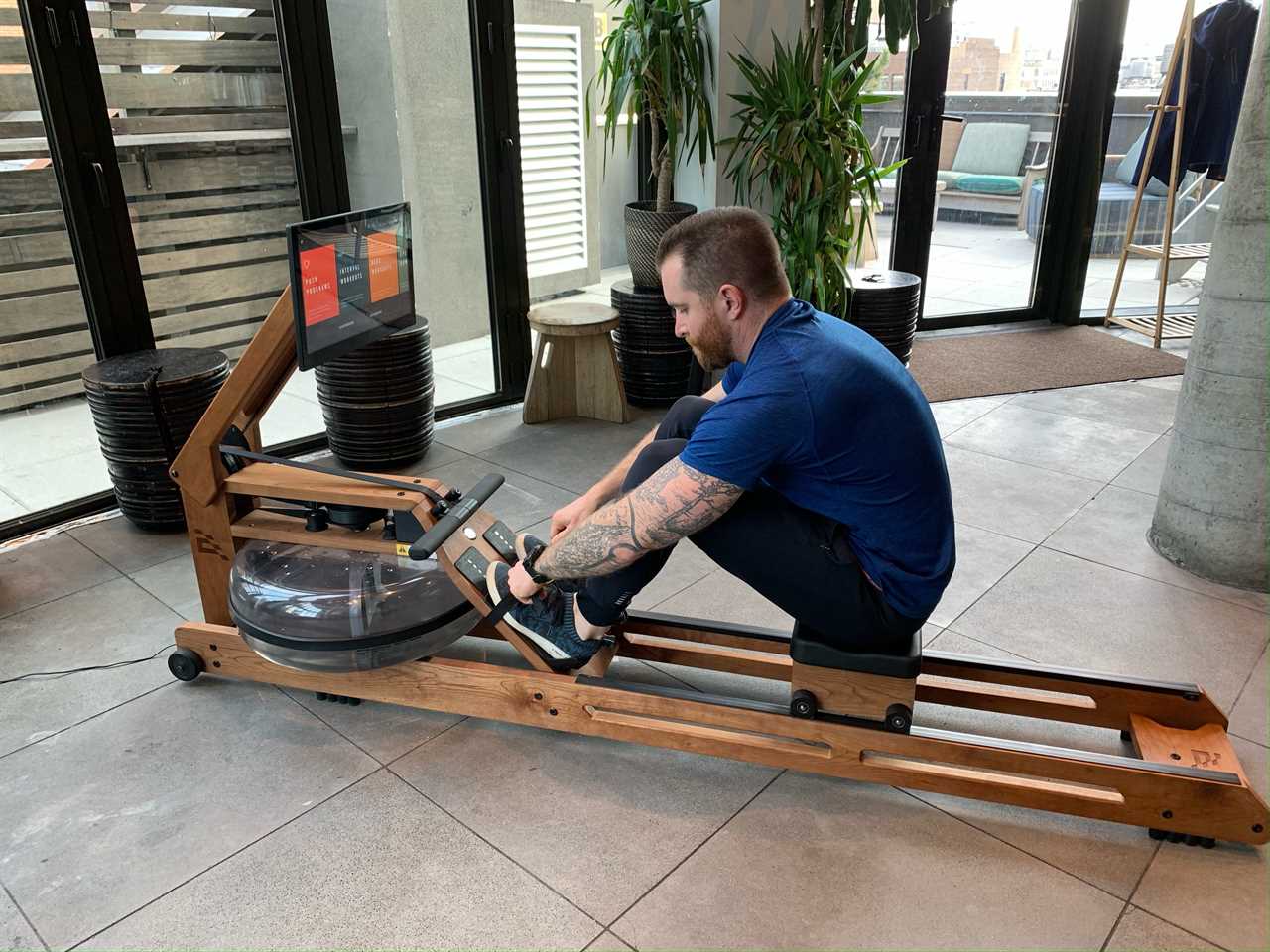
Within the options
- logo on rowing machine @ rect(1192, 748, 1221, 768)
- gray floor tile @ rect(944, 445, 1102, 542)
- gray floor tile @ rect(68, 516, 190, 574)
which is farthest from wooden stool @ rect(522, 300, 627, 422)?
logo on rowing machine @ rect(1192, 748, 1221, 768)

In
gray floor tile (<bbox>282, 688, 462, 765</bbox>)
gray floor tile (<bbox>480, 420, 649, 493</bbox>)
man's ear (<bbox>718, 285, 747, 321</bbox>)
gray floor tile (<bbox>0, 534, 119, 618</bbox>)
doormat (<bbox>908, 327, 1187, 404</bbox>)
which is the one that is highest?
man's ear (<bbox>718, 285, 747, 321</bbox>)

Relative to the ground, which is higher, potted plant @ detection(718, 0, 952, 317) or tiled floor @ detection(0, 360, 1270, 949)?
potted plant @ detection(718, 0, 952, 317)

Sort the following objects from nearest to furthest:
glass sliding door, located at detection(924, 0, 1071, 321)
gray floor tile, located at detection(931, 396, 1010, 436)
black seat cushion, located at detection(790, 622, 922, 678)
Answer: black seat cushion, located at detection(790, 622, 922, 678), gray floor tile, located at detection(931, 396, 1010, 436), glass sliding door, located at detection(924, 0, 1071, 321)

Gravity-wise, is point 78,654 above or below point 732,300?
below

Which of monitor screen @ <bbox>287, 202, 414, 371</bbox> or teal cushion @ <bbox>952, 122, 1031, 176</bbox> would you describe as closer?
monitor screen @ <bbox>287, 202, 414, 371</bbox>

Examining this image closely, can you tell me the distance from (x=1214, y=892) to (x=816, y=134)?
325cm

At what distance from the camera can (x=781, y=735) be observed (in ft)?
6.49

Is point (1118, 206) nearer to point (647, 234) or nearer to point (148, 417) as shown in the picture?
point (647, 234)

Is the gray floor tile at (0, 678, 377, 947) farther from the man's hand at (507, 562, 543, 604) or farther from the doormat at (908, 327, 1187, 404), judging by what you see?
the doormat at (908, 327, 1187, 404)

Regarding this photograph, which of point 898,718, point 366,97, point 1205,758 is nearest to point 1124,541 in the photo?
point 1205,758

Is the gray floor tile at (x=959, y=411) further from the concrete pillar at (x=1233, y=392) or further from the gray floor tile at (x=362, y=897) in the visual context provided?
the gray floor tile at (x=362, y=897)

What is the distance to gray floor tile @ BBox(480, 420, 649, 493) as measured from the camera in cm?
367

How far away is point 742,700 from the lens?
2.02m

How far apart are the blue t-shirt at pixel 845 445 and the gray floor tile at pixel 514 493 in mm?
1583
